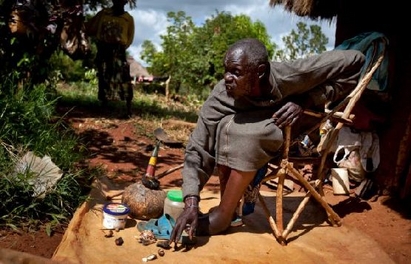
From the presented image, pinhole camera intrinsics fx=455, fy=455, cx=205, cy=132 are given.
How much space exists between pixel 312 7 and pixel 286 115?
2693 millimetres

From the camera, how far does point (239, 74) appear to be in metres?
2.88

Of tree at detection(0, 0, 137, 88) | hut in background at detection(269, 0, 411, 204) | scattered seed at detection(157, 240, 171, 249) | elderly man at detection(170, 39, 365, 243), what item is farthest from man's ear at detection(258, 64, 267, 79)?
tree at detection(0, 0, 137, 88)

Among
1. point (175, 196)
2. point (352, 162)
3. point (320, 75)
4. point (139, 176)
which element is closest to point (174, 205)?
point (175, 196)

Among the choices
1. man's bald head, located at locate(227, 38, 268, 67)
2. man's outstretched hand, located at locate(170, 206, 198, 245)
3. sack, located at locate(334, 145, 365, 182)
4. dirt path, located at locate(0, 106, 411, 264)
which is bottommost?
dirt path, located at locate(0, 106, 411, 264)

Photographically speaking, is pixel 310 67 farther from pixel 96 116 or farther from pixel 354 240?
pixel 96 116

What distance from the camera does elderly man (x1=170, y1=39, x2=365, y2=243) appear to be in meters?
2.91

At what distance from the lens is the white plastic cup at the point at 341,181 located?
14.3 ft

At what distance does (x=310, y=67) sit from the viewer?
121 inches

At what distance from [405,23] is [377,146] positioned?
3.80 ft

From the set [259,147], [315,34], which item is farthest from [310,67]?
[315,34]

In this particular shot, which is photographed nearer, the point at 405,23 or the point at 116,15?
the point at 405,23

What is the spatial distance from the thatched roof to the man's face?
100 inches

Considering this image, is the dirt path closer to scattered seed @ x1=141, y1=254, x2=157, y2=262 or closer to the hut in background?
the hut in background

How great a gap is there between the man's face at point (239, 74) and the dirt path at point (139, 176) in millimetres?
1546
